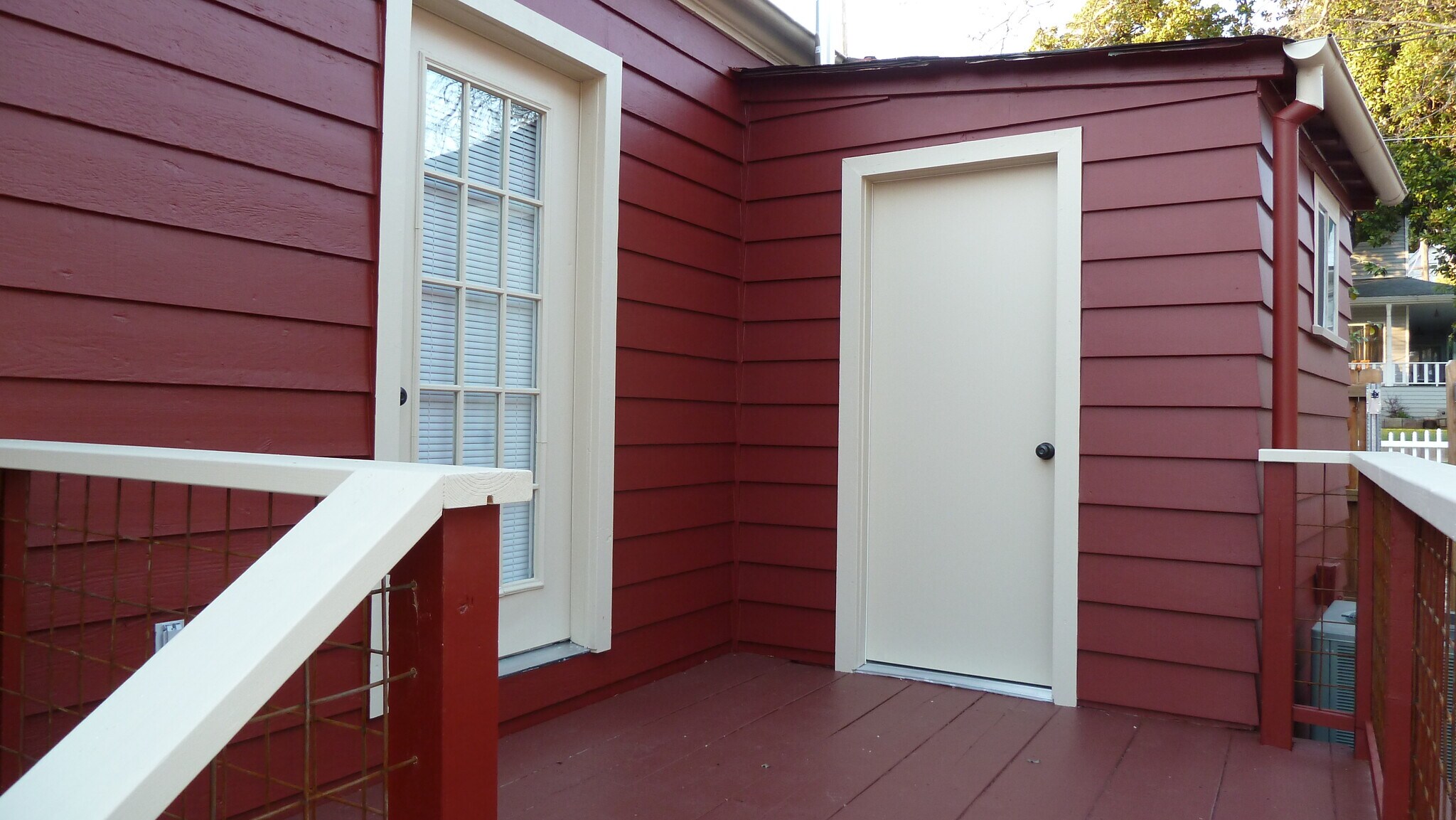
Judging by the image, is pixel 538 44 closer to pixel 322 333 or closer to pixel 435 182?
pixel 435 182

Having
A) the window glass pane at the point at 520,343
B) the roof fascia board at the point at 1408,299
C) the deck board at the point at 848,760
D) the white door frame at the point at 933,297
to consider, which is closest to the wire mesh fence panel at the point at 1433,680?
the deck board at the point at 848,760

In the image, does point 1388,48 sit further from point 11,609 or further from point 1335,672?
point 11,609

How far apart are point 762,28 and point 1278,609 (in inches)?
115

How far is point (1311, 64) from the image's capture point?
3.21 m

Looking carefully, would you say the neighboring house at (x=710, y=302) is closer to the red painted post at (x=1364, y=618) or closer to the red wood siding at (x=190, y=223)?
the red wood siding at (x=190, y=223)

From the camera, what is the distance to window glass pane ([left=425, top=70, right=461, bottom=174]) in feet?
9.17

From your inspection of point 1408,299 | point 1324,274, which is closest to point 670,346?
point 1324,274

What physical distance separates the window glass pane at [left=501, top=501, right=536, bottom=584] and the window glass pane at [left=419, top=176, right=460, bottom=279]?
2.43 ft

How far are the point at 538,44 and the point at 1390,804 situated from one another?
2.91 metres

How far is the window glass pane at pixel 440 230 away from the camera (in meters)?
2.79

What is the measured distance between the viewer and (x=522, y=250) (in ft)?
10.2

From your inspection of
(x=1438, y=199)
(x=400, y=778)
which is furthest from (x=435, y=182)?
(x=1438, y=199)

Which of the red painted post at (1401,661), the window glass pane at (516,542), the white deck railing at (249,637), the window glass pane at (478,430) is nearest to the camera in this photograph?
the white deck railing at (249,637)

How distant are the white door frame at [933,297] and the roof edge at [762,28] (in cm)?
77
